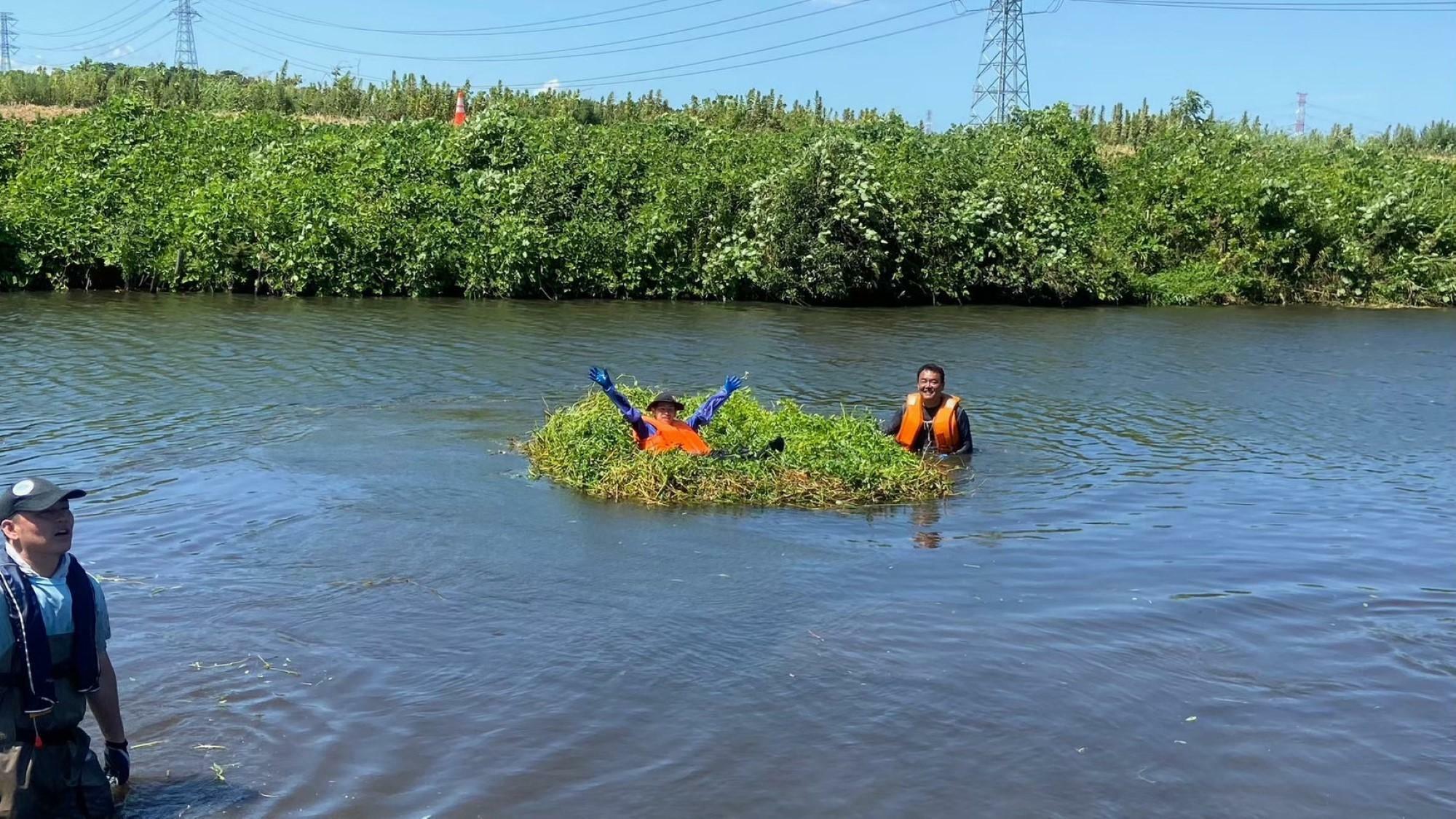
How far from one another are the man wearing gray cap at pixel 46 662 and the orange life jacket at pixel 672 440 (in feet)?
24.9

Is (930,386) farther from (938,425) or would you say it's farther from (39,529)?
(39,529)

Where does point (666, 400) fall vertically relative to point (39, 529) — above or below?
below

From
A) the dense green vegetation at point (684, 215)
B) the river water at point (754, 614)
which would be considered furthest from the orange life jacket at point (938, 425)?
the dense green vegetation at point (684, 215)

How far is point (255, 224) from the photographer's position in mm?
28828

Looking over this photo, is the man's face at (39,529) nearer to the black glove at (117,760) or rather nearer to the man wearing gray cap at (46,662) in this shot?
the man wearing gray cap at (46,662)

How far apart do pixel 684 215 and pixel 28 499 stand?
27.1 metres

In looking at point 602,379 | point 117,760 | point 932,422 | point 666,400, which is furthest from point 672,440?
point 117,760

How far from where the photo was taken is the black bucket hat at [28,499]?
507 cm

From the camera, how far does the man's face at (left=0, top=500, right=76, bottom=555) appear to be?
5.10 meters

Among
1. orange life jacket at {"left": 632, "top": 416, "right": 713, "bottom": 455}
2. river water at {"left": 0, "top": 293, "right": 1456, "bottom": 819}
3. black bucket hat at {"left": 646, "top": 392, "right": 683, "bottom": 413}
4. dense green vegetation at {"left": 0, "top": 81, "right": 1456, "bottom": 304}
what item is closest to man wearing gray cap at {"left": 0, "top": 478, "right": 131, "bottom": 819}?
river water at {"left": 0, "top": 293, "right": 1456, "bottom": 819}

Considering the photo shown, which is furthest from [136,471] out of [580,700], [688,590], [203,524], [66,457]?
[580,700]

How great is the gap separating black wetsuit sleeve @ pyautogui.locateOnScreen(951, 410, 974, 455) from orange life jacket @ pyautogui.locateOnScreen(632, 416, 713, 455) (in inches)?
130

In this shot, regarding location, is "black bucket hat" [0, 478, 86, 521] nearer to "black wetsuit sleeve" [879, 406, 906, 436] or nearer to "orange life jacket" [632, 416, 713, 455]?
"orange life jacket" [632, 416, 713, 455]

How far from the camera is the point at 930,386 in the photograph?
14.7 meters
